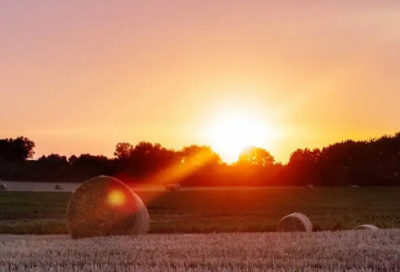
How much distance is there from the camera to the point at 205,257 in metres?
8.18

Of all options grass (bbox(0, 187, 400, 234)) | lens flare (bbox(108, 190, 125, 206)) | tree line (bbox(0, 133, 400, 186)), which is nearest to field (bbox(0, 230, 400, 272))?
lens flare (bbox(108, 190, 125, 206))

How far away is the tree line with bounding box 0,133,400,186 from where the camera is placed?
58.9m

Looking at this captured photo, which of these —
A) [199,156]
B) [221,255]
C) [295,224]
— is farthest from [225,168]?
[221,255]

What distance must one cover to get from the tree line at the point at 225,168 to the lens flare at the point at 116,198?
4563 cm

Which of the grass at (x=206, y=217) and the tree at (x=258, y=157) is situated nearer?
the grass at (x=206, y=217)

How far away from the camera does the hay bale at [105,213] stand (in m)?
15.1

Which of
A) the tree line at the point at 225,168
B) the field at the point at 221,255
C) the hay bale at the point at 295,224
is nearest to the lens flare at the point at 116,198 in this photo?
the hay bale at the point at 295,224

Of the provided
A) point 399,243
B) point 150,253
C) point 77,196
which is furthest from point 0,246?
point 399,243

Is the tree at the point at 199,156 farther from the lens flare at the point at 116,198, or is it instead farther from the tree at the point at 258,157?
the lens flare at the point at 116,198

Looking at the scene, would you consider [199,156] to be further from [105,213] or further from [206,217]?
[105,213]

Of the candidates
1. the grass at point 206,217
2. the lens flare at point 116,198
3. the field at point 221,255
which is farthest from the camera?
the grass at point 206,217

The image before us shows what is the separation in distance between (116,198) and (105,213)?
20.3 inches

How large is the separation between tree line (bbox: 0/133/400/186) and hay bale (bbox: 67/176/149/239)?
150ft

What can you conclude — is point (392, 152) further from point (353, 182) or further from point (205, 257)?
point (205, 257)
